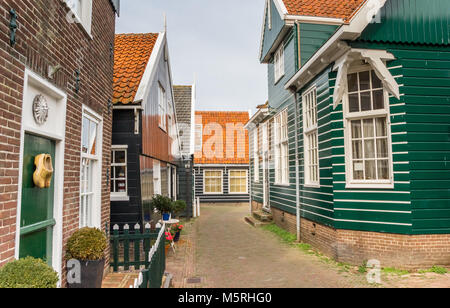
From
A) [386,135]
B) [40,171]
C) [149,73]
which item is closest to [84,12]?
[40,171]

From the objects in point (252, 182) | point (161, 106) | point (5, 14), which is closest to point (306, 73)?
point (161, 106)

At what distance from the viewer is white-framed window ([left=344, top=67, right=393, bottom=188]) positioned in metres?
7.12

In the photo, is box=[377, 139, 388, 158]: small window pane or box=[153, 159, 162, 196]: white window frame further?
box=[153, 159, 162, 196]: white window frame

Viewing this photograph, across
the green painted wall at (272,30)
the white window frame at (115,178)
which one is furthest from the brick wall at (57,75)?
the green painted wall at (272,30)

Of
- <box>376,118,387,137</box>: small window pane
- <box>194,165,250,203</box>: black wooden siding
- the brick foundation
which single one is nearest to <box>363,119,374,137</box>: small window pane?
<box>376,118,387,137</box>: small window pane

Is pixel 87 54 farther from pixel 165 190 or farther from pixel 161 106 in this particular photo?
pixel 165 190

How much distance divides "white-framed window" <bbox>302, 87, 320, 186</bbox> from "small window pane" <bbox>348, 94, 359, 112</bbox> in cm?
138

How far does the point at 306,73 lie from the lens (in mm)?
9227

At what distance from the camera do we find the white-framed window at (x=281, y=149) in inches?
493

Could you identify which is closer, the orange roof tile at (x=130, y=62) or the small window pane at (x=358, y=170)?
the small window pane at (x=358, y=170)

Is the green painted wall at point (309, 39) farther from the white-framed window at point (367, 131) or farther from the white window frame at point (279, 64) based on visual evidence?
the white-framed window at point (367, 131)

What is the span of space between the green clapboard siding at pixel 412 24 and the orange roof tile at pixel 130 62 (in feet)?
19.6

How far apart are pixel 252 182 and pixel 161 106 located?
884cm

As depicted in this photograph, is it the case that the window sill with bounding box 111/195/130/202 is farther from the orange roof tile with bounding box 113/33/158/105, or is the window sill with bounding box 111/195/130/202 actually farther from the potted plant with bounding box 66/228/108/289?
the potted plant with bounding box 66/228/108/289
